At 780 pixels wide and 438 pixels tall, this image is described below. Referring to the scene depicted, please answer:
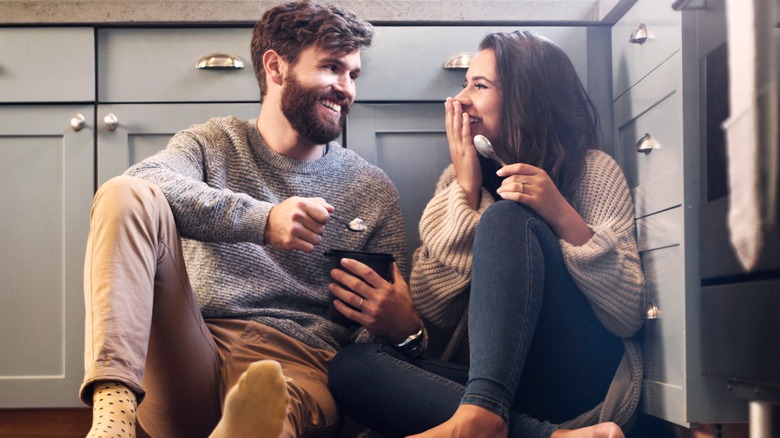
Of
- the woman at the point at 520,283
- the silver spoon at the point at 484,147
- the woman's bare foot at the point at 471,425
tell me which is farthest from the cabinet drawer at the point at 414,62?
the woman's bare foot at the point at 471,425

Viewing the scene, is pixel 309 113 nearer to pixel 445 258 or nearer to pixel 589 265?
pixel 445 258

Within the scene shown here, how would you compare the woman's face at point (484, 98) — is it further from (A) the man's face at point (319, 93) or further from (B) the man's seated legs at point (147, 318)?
(B) the man's seated legs at point (147, 318)

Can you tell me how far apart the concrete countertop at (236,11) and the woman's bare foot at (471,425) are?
0.86 m

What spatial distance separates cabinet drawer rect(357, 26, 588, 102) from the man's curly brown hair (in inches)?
2.6

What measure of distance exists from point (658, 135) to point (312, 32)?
2.14 ft

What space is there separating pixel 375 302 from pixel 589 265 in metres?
0.34

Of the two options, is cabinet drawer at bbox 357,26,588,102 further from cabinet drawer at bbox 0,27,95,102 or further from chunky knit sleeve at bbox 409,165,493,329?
cabinet drawer at bbox 0,27,95,102

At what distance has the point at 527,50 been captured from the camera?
144cm

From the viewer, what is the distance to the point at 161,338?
1166mm

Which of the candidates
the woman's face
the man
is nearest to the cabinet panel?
the man

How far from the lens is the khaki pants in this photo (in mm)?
996

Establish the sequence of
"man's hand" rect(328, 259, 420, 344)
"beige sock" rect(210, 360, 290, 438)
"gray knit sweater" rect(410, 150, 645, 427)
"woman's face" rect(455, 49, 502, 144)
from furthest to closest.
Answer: "woman's face" rect(455, 49, 502, 144) < "man's hand" rect(328, 259, 420, 344) < "gray knit sweater" rect(410, 150, 645, 427) < "beige sock" rect(210, 360, 290, 438)

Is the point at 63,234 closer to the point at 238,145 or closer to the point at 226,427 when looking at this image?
the point at 238,145

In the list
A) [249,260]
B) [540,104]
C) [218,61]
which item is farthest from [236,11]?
[540,104]
